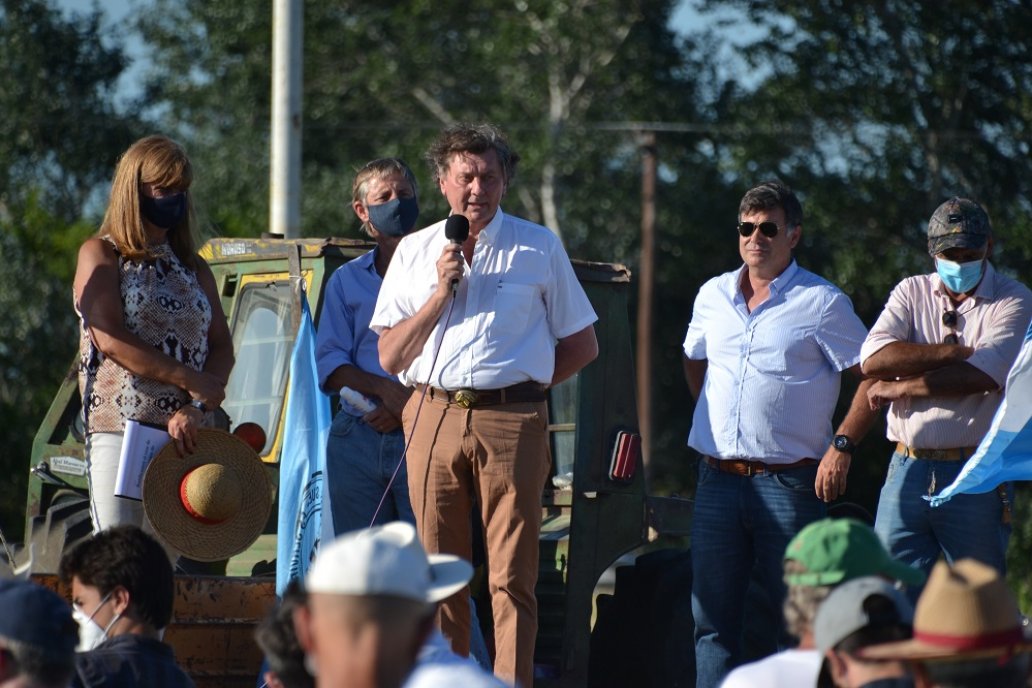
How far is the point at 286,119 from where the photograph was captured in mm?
12570

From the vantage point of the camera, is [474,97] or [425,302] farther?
[474,97]

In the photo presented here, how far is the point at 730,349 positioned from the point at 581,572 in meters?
1.21

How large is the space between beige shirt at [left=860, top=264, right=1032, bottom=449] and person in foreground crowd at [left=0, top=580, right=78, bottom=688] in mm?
3634

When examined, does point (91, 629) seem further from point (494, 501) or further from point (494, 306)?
point (494, 306)

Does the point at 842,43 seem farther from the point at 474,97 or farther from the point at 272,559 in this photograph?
the point at 272,559

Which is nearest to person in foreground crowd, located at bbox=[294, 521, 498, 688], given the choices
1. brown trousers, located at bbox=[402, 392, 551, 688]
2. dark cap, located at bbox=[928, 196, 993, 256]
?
brown trousers, located at bbox=[402, 392, 551, 688]

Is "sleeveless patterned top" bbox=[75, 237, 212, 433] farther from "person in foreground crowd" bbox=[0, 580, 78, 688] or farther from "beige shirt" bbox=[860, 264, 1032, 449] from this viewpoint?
"beige shirt" bbox=[860, 264, 1032, 449]

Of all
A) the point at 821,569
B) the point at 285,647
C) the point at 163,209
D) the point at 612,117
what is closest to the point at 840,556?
the point at 821,569

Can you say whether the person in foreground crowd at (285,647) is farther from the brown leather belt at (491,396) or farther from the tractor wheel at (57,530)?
the tractor wheel at (57,530)

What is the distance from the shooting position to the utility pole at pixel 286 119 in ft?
40.8

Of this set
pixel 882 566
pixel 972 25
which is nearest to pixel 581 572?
pixel 882 566

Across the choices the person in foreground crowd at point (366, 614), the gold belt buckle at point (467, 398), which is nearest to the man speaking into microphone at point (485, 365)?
the gold belt buckle at point (467, 398)

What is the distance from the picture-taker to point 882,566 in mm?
4043

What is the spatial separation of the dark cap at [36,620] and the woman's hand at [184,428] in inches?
89.2
